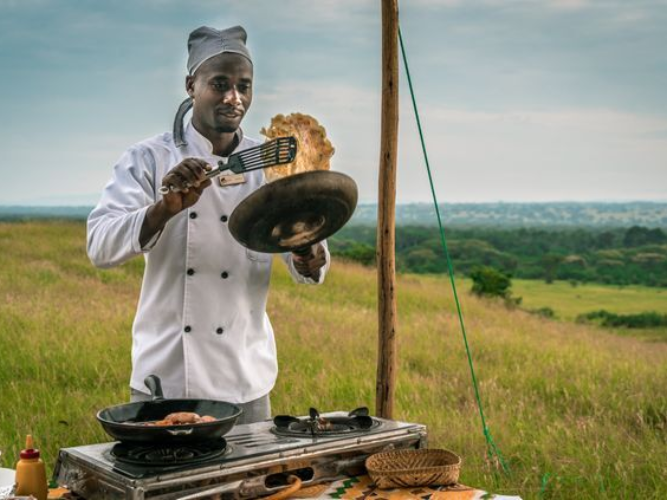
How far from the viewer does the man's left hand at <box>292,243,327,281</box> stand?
3.60 m

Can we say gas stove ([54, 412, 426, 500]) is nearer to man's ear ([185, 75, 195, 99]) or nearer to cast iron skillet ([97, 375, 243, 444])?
cast iron skillet ([97, 375, 243, 444])

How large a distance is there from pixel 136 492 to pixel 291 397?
5.16 metres

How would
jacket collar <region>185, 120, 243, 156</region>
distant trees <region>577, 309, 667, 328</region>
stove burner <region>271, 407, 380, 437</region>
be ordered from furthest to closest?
distant trees <region>577, 309, 667, 328</region> < jacket collar <region>185, 120, 243, 156</region> < stove burner <region>271, 407, 380, 437</region>

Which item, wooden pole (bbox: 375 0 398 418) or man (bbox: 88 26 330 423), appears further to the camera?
wooden pole (bbox: 375 0 398 418)

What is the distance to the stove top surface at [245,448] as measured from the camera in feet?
8.64

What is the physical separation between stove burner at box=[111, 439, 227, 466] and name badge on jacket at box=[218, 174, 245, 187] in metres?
1.22

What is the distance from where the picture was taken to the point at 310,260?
362cm

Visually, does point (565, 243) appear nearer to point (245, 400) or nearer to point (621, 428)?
point (621, 428)

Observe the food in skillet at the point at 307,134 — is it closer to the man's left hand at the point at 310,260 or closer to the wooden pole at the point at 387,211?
the man's left hand at the point at 310,260

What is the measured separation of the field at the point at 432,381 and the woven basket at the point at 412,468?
119 centimetres

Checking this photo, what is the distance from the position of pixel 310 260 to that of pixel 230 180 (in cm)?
49

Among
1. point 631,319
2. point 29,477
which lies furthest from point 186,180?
point 631,319

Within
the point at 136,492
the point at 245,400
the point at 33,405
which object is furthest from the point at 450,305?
A: the point at 136,492

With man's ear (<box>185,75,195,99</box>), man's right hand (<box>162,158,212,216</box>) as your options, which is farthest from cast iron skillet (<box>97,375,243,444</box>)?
man's ear (<box>185,75,195,99</box>)
